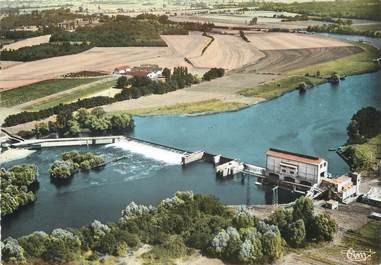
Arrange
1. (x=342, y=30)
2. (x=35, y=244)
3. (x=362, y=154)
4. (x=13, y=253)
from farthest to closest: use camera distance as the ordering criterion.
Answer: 1. (x=342, y=30)
2. (x=362, y=154)
3. (x=35, y=244)
4. (x=13, y=253)

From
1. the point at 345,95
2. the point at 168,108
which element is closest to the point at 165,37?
the point at 168,108

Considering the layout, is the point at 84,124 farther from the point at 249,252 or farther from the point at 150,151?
the point at 249,252

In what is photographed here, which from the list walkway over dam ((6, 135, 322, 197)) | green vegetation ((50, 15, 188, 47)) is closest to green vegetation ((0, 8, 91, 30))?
green vegetation ((50, 15, 188, 47))

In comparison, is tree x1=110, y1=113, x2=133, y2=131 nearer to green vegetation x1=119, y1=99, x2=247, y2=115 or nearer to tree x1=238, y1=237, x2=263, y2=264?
green vegetation x1=119, y1=99, x2=247, y2=115

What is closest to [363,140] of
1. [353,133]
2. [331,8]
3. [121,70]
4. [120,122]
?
[353,133]

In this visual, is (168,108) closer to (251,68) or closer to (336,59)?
(251,68)

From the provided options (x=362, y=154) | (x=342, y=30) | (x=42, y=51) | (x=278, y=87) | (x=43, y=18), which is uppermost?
(x=43, y=18)

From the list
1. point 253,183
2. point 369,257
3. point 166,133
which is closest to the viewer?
point 369,257

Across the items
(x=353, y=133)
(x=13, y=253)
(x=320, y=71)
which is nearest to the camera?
(x=13, y=253)
